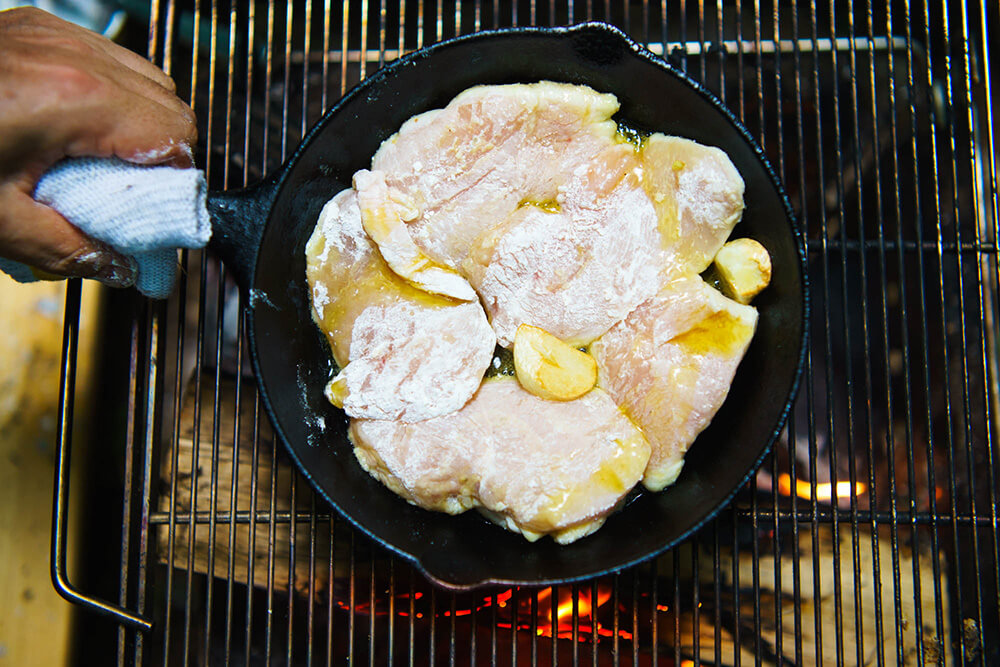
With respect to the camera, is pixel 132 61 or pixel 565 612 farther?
pixel 565 612

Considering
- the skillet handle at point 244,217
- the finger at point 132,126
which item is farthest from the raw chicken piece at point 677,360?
the finger at point 132,126

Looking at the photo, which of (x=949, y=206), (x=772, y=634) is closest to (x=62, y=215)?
(x=772, y=634)

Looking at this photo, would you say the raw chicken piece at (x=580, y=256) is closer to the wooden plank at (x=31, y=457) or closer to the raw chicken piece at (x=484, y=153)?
the raw chicken piece at (x=484, y=153)

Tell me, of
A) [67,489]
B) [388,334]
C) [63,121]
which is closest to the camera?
[63,121]

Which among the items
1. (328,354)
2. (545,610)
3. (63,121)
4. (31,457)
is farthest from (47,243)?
(545,610)

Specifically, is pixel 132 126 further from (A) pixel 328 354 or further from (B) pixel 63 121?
(A) pixel 328 354
